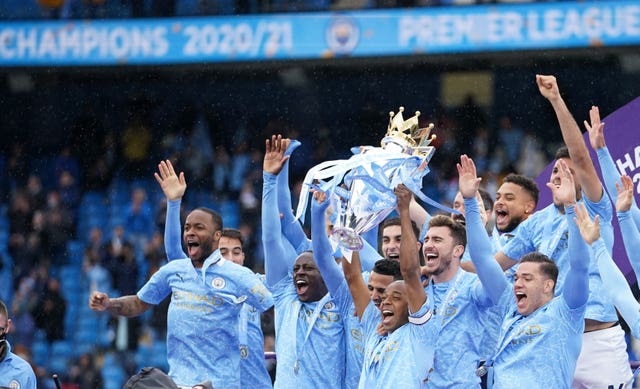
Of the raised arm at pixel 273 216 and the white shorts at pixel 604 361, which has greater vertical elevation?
the raised arm at pixel 273 216

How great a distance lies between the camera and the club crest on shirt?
674cm

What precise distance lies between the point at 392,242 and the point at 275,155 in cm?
76

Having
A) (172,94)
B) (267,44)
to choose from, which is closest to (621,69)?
(267,44)

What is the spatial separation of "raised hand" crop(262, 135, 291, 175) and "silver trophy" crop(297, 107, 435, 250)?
542 mm

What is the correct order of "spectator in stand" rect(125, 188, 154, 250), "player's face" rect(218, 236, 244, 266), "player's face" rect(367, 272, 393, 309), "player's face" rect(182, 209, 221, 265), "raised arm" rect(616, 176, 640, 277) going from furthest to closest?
"spectator in stand" rect(125, 188, 154, 250)
"player's face" rect(218, 236, 244, 266)
"player's face" rect(182, 209, 221, 265)
"player's face" rect(367, 272, 393, 309)
"raised arm" rect(616, 176, 640, 277)

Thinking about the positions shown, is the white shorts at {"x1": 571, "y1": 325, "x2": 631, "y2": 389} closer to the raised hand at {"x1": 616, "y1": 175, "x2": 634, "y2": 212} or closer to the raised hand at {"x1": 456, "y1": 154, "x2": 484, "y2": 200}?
the raised hand at {"x1": 616, "y1": 175, "x2": 634, "y2": 212}

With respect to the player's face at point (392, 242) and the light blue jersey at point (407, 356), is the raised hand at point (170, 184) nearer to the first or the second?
the player's face at point (392, 242)

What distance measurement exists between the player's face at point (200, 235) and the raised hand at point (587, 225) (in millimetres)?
2293

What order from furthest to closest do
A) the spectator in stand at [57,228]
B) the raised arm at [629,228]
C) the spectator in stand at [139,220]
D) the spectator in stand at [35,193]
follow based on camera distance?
the spectator in stand at [35,193]
the spectator in stand at [57,228]
the spectator in stand at [139,220]
the raised arm at [629,228]

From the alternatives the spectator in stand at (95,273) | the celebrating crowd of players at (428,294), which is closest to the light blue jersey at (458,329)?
the celebrating crowd of players at (428,294)

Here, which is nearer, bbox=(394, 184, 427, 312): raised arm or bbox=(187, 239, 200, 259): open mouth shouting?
bbox=(394, 184, 427, 312): raised arm

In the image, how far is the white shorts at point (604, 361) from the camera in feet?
19.1

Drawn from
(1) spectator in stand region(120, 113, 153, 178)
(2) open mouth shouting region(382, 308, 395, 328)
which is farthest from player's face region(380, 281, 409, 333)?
(1) spectator in stand region(120, 113, 153, 178)

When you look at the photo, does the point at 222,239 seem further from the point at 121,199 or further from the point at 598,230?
the point at 121,199
